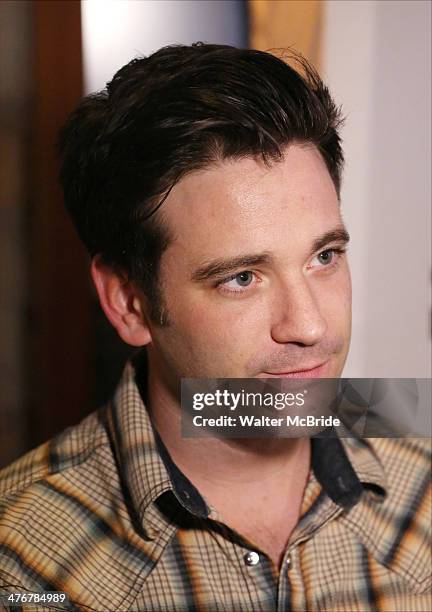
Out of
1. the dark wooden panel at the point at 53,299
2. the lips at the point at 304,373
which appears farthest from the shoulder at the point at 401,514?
the dark wooden panel at the point at 53,299

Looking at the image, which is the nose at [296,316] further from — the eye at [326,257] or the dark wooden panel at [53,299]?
the dark wooden panel at [53,299]

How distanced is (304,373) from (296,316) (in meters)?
0.06

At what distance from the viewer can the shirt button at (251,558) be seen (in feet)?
2.79

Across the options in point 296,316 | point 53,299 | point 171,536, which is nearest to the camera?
point 296,316

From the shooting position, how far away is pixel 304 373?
2.50ft

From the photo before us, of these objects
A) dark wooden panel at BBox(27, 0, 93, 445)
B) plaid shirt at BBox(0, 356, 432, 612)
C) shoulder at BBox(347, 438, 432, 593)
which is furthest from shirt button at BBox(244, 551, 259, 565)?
dark wooden panel at BBox(27, 0, 93, 445)

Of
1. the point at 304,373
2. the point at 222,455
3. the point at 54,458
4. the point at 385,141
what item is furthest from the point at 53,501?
the point at 385,141

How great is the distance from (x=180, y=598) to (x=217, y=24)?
22.3 inches

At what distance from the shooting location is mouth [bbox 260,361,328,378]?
755mm

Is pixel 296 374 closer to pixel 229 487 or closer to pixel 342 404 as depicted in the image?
pixel 342 404

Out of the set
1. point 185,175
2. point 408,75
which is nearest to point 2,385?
point 185,175

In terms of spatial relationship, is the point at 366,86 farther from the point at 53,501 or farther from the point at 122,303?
the point at 53,501

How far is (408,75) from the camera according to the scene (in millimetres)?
807

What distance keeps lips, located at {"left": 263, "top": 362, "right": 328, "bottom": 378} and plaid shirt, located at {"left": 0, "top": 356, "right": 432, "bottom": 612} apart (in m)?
0.17
